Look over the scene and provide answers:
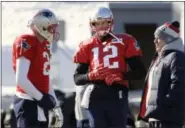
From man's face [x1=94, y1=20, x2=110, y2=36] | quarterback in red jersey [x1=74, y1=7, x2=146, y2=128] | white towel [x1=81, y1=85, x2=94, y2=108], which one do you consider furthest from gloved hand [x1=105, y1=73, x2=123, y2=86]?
man's face [x1=94, y1=20, x2=110, y2=36]

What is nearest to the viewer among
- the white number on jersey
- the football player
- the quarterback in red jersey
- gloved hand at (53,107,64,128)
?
the football player

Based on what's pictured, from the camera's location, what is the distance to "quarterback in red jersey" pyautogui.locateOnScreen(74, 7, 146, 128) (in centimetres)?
720

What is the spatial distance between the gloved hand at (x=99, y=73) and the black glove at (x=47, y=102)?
49cm

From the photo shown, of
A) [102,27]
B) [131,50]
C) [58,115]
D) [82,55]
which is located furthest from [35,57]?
[131,50]

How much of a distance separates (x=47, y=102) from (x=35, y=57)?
1.31ft

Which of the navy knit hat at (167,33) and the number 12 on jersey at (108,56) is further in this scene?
the navy knit hat at (167,33)

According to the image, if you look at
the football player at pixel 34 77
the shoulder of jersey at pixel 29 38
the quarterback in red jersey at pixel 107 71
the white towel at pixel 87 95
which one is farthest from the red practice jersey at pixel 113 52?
the shoulder of jersey at pixel 29 38

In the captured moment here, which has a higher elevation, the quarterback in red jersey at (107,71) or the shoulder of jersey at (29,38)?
the shoulder of jersey at (29,38)

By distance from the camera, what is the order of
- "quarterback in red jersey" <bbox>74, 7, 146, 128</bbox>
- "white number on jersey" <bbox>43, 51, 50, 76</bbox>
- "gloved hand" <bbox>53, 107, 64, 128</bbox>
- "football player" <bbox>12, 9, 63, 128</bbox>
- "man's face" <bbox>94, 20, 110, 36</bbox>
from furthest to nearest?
1. "man's face" <bbox>94, 20, 110, 36</bbox>
2. "quarterback in red jersey" <bbox>74, 7, 146, 128</bbox>
3. "gloved hand" <bbox>53, 107, 64, 128</bbox>
4. "white number on jersey" <bbox>43, 51, 50, 76</bbox>
5. "football player" <bbox>12, 9, 63, 128</bbox>

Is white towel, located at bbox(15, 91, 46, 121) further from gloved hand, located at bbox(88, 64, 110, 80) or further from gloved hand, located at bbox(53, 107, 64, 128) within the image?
gloved hand, located at bbox(88, 64, 110, 80)

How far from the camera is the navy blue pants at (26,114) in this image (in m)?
6.78

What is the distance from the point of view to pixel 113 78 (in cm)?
715

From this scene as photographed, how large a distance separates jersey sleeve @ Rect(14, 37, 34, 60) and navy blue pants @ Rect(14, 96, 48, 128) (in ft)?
1.26

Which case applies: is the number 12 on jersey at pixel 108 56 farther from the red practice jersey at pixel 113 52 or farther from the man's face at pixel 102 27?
the man's face at pixel 102 27
